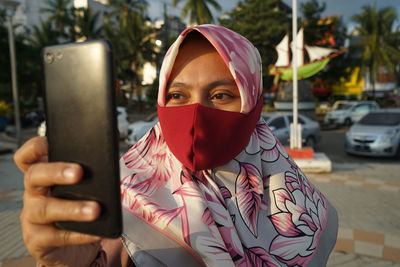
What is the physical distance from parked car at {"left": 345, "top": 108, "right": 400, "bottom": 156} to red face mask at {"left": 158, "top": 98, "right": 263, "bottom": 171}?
26.6ft

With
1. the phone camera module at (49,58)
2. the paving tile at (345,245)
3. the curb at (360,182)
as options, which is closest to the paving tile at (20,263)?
the phone camera module at (49,58)

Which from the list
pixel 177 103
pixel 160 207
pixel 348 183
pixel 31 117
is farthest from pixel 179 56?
pixel 31 117

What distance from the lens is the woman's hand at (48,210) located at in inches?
22.0

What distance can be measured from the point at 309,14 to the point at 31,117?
23.3m

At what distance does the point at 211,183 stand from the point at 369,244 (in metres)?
2.70

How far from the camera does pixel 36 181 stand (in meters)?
0.59

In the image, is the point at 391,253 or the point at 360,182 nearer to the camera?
the point at 391,253

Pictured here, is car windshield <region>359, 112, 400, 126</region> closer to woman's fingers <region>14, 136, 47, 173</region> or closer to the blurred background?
the blurred background

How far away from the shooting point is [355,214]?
3.83 meters

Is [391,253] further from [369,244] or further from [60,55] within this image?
[60,55]

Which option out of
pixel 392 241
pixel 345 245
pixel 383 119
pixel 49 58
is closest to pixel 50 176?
pixel 49 58

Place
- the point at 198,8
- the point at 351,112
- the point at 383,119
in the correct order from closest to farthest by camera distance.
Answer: the point at 383,119 → the point at 351,112 → the point at 198,8

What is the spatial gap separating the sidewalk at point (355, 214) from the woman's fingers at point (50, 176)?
2.65m

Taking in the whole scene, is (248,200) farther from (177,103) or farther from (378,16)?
(378,16)
